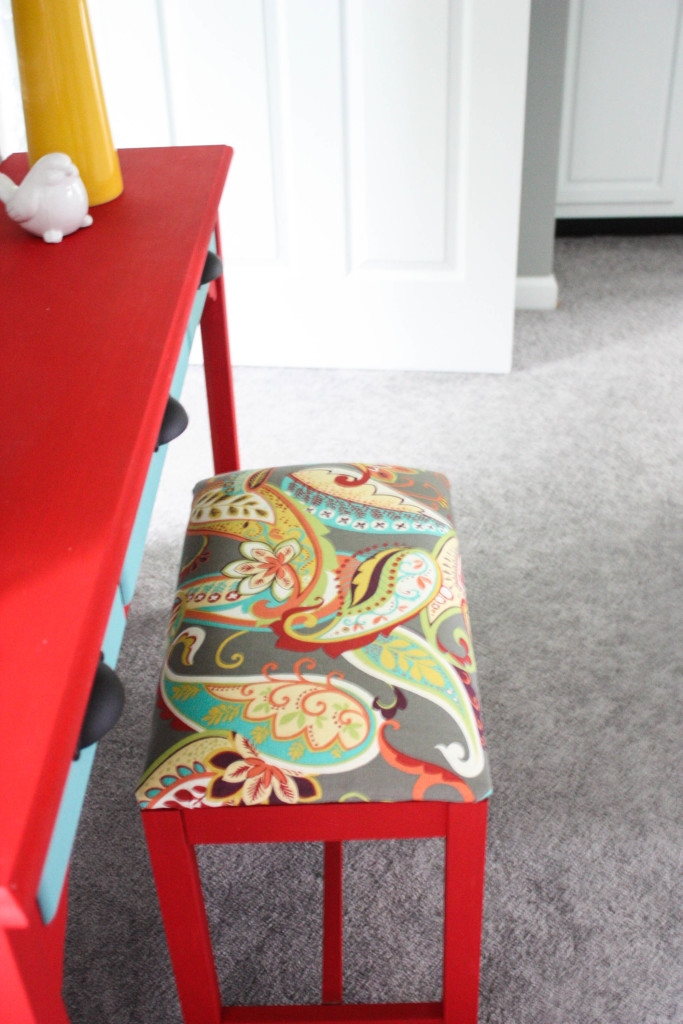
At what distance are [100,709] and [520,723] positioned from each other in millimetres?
948

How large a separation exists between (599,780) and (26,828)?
105 cm

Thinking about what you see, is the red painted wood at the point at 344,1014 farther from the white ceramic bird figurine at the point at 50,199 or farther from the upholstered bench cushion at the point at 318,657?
the white ceramic bird figurine at the point at 50,199

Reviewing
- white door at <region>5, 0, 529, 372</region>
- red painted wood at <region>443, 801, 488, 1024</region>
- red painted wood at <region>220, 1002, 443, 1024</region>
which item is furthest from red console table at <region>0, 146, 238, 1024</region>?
white door at <region>5, 0, 529, 372</region>

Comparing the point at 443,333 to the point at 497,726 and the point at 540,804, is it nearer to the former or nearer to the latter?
the point at 497,726

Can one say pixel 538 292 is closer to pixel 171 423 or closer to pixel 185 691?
pixel 171 423

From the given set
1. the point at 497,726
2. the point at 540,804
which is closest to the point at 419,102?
the point at 497,726

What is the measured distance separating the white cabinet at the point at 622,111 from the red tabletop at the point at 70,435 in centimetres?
181

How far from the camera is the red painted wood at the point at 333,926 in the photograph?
111 centimetres

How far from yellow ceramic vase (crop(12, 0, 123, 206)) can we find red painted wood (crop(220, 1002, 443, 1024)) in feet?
3.08

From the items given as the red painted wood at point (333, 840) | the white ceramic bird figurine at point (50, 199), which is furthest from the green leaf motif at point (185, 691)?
the white ceramic bird figurine at point (50, 199)

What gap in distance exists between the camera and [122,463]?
0.72 metres

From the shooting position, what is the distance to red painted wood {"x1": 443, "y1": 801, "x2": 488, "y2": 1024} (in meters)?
0.83

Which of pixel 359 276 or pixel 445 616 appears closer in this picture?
pixel 445 616

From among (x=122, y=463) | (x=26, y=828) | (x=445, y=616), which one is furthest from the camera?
(x=445, y=616)
